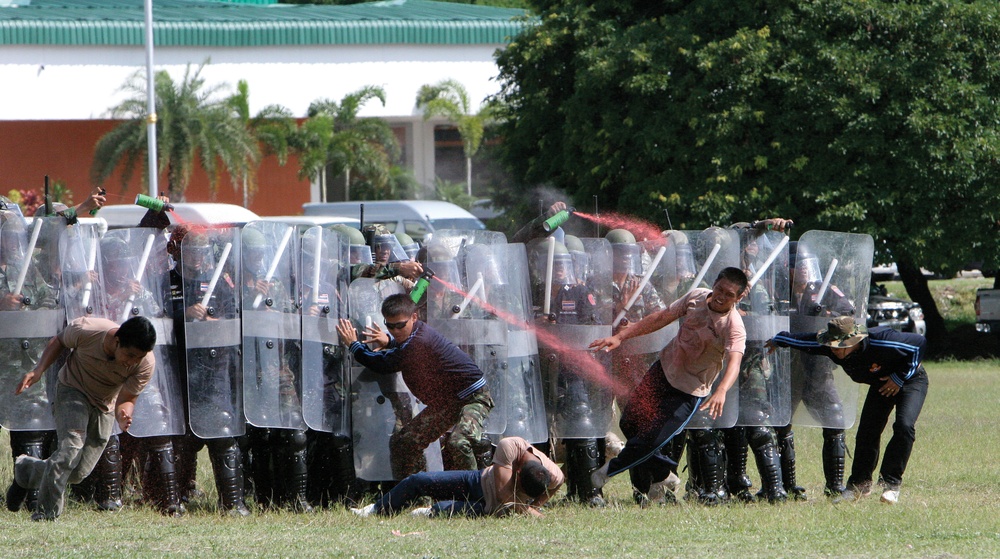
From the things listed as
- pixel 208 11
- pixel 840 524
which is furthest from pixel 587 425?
pixel 208 11

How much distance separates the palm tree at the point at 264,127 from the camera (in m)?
34.2

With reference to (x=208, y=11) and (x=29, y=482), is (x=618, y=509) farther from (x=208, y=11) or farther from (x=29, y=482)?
(x=208, y=11)

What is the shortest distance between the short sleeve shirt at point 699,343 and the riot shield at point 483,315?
1050 mm

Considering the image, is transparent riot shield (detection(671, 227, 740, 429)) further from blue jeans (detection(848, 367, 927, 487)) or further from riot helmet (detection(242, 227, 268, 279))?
riot helmet (detection(242, 227, 268, 279))

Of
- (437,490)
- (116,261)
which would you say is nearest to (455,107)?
(116,261)

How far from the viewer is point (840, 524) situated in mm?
7082

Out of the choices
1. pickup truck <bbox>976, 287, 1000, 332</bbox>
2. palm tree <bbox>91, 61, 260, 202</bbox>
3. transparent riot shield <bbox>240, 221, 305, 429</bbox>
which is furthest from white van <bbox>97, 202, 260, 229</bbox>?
transparent riot shield <bbox>240, 221, 305, 429</bbox>

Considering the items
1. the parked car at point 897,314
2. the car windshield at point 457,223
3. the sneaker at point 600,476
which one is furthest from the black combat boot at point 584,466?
the parked car at point 897,314

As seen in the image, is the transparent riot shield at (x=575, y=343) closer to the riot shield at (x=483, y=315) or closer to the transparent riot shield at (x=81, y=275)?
the riot shield at (x=483, y=315)

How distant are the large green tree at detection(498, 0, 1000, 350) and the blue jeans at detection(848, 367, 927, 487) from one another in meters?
9.95

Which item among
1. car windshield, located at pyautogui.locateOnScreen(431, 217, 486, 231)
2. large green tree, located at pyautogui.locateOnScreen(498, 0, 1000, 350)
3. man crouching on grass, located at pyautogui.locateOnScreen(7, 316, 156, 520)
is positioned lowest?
man crouching on grass, located at pyautogui.locateOnScreen(7, 316, 156, 520)

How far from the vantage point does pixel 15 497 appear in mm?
7684

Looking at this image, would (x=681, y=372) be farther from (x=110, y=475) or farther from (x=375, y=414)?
(x=110, y=475)

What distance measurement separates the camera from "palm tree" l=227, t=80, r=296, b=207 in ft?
112
